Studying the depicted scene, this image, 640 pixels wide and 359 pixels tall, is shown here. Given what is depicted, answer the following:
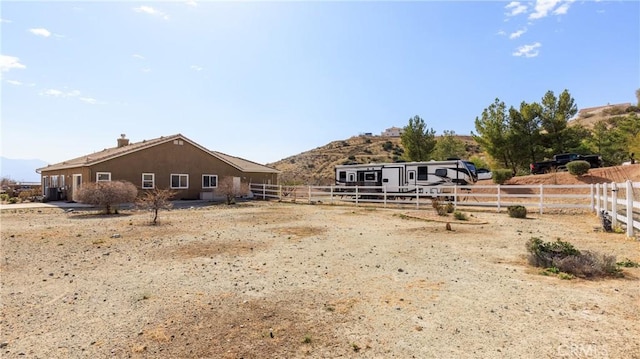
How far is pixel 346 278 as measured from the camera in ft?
20.2

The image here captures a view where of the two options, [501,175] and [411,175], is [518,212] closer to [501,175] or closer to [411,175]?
[411,175]

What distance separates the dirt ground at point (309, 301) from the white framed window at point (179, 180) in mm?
18991

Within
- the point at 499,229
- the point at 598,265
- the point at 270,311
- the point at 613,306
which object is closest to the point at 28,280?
the point at 270,311

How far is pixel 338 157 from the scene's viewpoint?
81.0 meters

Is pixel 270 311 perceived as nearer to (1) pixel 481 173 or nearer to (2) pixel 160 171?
(2) pixel 160 171

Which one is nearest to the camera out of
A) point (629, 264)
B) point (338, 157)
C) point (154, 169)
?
point (629, 264)

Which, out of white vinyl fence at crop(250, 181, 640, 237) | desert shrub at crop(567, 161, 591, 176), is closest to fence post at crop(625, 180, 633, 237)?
white vinyl fence at crop(250, 181, 640, 237)

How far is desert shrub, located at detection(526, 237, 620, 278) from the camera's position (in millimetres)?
6055

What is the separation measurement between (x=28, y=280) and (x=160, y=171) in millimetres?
22422

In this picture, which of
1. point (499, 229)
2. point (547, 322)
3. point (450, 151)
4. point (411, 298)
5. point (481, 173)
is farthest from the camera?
point (450, 151)

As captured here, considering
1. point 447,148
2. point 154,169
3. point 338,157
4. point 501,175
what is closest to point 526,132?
point 501,175

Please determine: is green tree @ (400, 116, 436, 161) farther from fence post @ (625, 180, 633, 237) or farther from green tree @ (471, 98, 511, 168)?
fence post @ (625, 180, 633, 237)

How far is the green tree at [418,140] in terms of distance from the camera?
145ft

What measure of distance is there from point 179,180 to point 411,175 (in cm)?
1804
